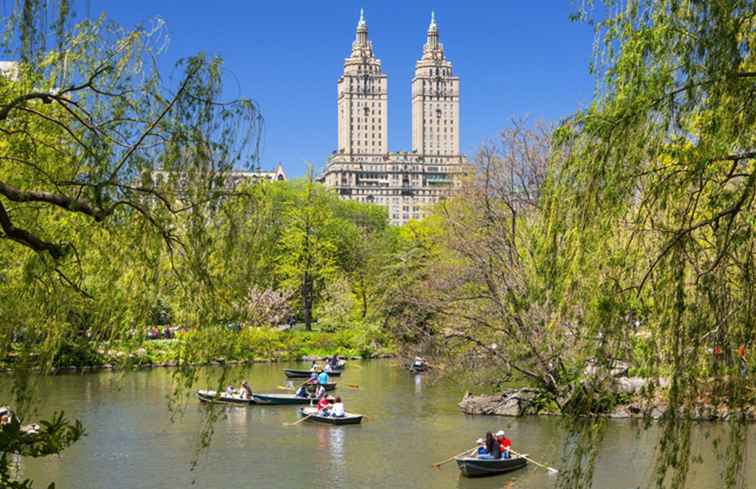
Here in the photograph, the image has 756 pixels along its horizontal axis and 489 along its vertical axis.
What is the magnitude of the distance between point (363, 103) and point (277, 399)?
369 feet

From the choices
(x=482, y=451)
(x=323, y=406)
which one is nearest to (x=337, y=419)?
(x=323, y=406)

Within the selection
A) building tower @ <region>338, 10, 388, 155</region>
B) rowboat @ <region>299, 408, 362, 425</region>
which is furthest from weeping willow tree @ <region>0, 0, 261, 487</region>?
building tower @ <region>338, 10, 388, 155</region>

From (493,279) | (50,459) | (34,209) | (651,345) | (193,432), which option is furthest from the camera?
(493,279)

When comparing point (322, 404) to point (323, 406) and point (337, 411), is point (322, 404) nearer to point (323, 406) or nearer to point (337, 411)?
point (323, 406)

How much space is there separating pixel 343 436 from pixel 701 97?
49.9 ft

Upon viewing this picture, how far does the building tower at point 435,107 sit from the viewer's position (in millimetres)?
137250

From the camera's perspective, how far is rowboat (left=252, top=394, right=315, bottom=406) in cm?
2517

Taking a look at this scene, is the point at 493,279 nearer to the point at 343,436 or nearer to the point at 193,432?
the point at 343,436

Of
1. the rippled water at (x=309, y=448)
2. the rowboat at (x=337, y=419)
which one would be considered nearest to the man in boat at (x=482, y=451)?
the rippled water at (x=309, y=448)

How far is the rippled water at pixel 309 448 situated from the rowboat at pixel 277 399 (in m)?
0.26

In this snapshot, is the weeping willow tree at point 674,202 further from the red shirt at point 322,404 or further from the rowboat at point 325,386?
the rowboat at point 325,386

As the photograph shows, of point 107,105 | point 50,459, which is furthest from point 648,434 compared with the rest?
point 107,105

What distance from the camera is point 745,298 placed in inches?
280

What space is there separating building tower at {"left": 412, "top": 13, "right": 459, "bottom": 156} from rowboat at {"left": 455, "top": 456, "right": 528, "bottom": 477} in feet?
393
